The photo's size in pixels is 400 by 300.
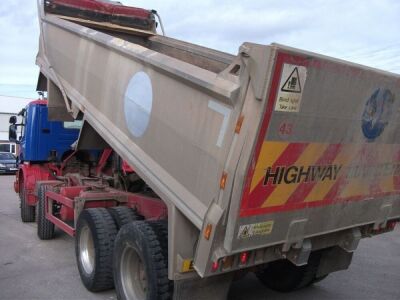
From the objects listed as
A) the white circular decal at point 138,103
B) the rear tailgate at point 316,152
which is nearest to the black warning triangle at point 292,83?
the rear tailgate at point 316,152

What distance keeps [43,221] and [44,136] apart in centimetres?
188

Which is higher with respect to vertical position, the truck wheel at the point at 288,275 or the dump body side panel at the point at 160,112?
the dump body side panel at the point at 160,112

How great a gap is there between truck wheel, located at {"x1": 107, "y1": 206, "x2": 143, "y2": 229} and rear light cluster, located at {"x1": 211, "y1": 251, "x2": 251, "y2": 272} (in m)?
1.79

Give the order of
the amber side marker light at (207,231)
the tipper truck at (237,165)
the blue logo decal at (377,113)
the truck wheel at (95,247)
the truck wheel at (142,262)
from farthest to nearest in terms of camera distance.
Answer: the truck wheel at (95,247)
the truck wheel at (142,262)
the blue logo decal at (377,113)
the amber side marker light at (207,231)
the tipper truck at (237,165)

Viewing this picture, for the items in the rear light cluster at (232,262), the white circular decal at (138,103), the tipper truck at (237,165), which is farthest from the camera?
the white circular decal at (138,103)

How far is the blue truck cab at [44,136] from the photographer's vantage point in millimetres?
8500

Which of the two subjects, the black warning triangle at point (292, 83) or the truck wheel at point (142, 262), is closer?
the black warning triangle at point (292, 83)

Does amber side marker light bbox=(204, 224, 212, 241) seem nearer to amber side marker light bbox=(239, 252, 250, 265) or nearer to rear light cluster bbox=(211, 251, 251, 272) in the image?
rear light cluster bbox=(211, 251, 251, 272)

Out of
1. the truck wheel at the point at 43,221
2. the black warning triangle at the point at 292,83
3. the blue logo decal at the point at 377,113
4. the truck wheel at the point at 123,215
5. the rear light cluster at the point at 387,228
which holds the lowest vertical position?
the truck wheel at the point at 43,221

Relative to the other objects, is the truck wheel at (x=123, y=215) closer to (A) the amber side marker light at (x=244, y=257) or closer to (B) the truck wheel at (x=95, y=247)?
(B) the truck wheel at (x=95, y=247)

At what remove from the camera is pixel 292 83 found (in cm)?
306

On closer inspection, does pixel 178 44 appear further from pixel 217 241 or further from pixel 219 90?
pixel 217 241

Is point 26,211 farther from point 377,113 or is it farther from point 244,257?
point 377,113

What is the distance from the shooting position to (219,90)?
10.8 ft
